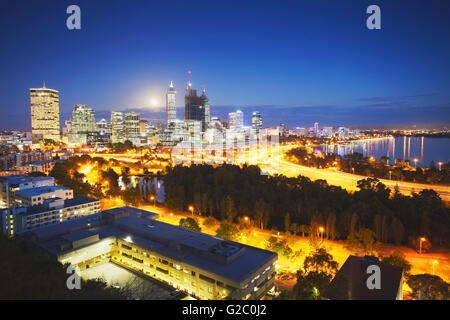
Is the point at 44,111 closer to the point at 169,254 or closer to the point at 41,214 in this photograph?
Result: the point at 41,214

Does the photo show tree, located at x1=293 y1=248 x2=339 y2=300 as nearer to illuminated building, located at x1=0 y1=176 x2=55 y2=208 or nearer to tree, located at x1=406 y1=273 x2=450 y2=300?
tree, located at x1=406 y1=273 x2=450 y2=300

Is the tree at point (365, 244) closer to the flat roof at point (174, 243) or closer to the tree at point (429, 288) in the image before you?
the tree at point (429, 288)

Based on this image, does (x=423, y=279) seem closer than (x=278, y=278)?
Yes

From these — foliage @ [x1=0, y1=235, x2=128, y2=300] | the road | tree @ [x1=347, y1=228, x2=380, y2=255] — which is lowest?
the road

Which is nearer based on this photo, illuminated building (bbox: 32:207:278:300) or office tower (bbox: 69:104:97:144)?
illuminated building (bbox: 32:207:278:300)

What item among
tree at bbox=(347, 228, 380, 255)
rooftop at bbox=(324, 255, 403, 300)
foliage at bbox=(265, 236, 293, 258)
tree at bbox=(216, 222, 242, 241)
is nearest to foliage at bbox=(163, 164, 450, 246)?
tree at bbox=(347, 228, 380, 255)

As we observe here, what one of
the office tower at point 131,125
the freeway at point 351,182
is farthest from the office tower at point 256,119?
the freeway at point 351,182
